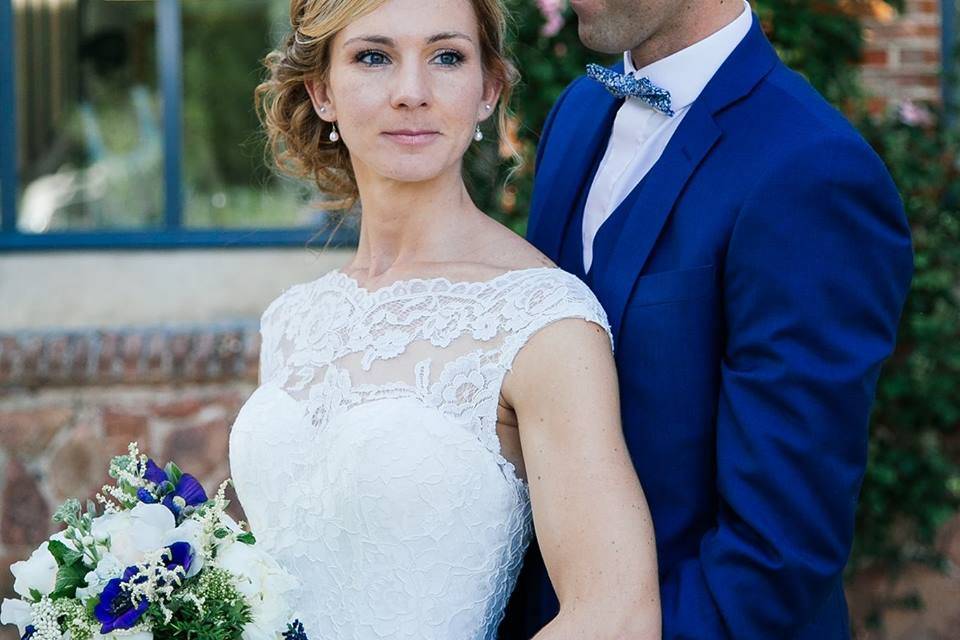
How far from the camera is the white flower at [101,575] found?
80.9 inches

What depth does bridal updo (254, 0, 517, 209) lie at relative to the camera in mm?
2535

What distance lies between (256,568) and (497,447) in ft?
1.50

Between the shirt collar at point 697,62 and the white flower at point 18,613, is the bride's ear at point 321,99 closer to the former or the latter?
the shirt collar at point 697,62

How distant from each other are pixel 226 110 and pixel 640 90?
12.7 ft

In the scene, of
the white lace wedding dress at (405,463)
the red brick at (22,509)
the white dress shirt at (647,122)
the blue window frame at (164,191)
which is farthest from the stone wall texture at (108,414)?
the white dress shirt at (647,122)

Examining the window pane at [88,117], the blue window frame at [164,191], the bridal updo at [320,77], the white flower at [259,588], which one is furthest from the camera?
the window pane at [88,117]

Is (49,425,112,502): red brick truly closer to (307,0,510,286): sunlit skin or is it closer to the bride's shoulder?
(307,0,510,286): sunlit skin

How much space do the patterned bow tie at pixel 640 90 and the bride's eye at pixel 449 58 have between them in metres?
0.31

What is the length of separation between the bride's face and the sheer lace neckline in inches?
7.6

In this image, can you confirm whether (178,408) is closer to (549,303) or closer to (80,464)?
(80,464)

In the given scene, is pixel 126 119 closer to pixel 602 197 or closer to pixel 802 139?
pixel 602 197

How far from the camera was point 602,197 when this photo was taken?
8.66 feet

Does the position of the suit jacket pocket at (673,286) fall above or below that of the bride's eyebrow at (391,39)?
below

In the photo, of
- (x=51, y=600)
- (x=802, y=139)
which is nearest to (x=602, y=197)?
(x=802, y=139)
